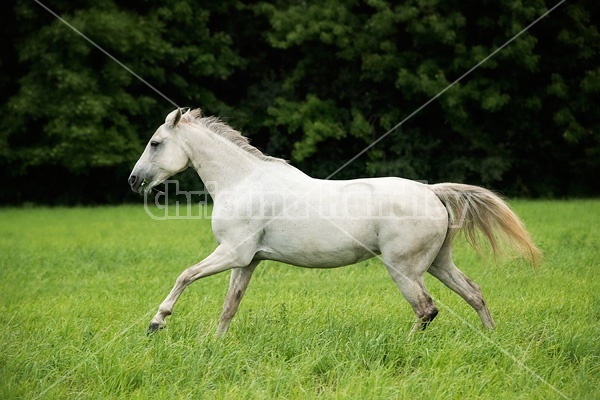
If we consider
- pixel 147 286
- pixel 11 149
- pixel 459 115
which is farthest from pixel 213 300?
pixel 11 149

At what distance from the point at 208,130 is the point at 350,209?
1723mm

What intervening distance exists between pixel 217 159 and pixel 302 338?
2.04 meters

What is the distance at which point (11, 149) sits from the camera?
2692 centimetres

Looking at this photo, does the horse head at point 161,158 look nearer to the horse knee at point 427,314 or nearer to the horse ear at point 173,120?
the horse ear at point 173,120

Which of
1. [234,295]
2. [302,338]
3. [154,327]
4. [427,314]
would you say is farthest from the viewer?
[234,295]

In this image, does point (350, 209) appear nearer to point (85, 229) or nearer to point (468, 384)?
point (468, 384)

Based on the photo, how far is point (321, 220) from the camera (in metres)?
6.16

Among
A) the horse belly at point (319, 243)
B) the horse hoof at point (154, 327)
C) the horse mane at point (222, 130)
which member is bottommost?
the horse hoof at point (154, 327)

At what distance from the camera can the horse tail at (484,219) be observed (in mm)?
6422

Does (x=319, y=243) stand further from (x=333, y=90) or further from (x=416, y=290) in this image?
(x=333, y=90)

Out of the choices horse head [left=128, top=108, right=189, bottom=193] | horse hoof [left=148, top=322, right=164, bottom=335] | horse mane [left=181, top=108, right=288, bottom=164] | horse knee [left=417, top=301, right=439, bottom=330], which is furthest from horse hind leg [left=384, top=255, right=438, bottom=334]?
horse head [left=128, top=108, right=189, bottom=193]

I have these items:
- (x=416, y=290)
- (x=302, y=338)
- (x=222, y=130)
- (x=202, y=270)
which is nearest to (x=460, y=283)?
(x=416, y=290)

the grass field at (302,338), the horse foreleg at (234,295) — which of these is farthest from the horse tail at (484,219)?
the horse foreleg at (234,295)

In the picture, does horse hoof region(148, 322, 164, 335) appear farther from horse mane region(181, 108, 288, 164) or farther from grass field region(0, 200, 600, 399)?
horse mane region(181, 108, 288, 164)
